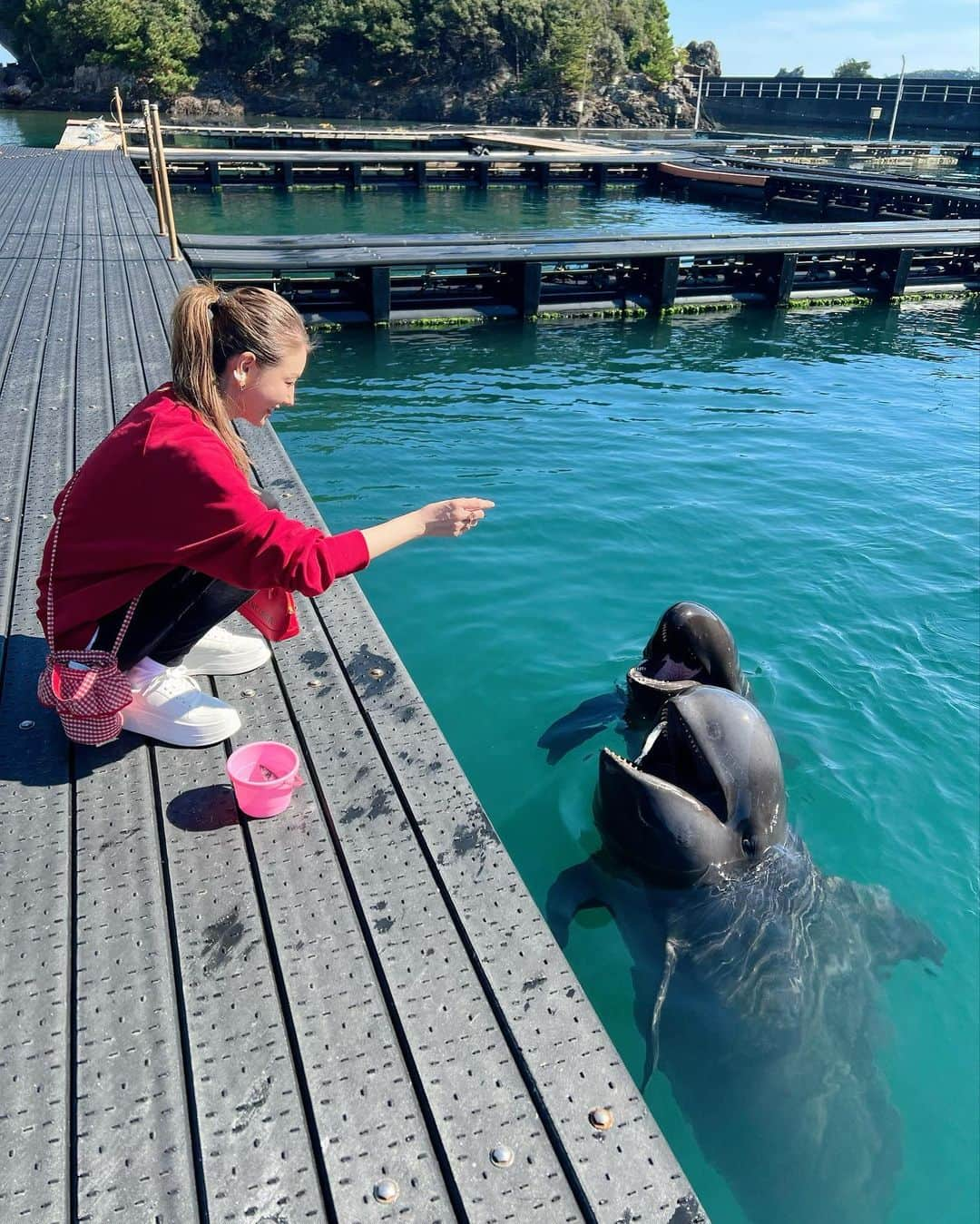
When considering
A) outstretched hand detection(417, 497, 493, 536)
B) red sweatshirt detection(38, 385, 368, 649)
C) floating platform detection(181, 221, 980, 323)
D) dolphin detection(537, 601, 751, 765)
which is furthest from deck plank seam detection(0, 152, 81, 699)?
floating platform detection(181, 221, 980, 323)

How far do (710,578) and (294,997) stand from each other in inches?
211

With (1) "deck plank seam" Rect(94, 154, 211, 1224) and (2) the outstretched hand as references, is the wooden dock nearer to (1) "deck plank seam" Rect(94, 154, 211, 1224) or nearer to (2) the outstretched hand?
(2) the outstretched hand

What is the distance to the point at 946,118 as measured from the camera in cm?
7350

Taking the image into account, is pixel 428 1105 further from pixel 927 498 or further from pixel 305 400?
pixel 305 400

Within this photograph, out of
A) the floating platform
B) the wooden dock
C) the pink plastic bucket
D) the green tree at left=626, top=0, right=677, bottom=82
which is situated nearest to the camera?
the pink plastic bucket

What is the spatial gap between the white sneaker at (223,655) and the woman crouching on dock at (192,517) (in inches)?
18.4

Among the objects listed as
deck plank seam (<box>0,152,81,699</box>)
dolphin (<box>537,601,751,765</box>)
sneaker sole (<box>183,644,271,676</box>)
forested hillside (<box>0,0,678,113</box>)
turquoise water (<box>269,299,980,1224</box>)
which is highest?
forested hillside (<box>0,0,678,113</box>)

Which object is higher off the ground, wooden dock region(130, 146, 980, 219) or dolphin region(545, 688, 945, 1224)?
wooden dock region(130, 146, 980, 219)

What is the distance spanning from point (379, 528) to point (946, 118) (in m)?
89.0

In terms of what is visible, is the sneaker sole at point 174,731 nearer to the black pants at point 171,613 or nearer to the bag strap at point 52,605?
the black pants at point 171,613

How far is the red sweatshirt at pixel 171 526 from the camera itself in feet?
8.41

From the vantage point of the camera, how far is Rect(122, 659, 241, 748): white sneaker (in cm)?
307

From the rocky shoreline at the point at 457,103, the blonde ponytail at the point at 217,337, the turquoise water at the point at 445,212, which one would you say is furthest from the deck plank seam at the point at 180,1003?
the rocky shoreline at the point at 457,103

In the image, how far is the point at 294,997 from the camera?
7.49ft
